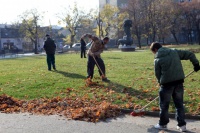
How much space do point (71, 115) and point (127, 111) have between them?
4.48ft

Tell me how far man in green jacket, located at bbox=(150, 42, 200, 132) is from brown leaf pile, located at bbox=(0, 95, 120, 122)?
4.89ft

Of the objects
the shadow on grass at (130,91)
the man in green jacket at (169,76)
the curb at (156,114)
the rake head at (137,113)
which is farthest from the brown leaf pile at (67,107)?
the man in green jacket at (169,76)

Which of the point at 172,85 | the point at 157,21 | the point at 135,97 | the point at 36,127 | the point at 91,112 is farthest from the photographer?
the point at 157,21

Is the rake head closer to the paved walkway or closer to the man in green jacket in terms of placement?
the paved walkway

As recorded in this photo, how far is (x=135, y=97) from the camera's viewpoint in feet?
29.0

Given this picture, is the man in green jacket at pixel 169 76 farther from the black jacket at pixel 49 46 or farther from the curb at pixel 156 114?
the black jacket at pixel 49 46

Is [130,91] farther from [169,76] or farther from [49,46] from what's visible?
[49,46]

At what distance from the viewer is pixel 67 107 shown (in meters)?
8.12

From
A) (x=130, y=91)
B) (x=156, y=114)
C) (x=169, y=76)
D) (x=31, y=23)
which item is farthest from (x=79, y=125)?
(x=31, y=23)

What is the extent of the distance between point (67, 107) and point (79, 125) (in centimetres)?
150

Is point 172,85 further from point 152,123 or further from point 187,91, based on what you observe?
point 187,91

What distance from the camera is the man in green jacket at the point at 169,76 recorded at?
5926 mm

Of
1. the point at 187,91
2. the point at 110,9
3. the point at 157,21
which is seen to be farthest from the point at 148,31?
the point at 187,91

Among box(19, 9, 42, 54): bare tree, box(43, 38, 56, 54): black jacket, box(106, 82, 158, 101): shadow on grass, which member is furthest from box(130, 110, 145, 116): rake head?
box(19, 9, 42, 54): bare tree
